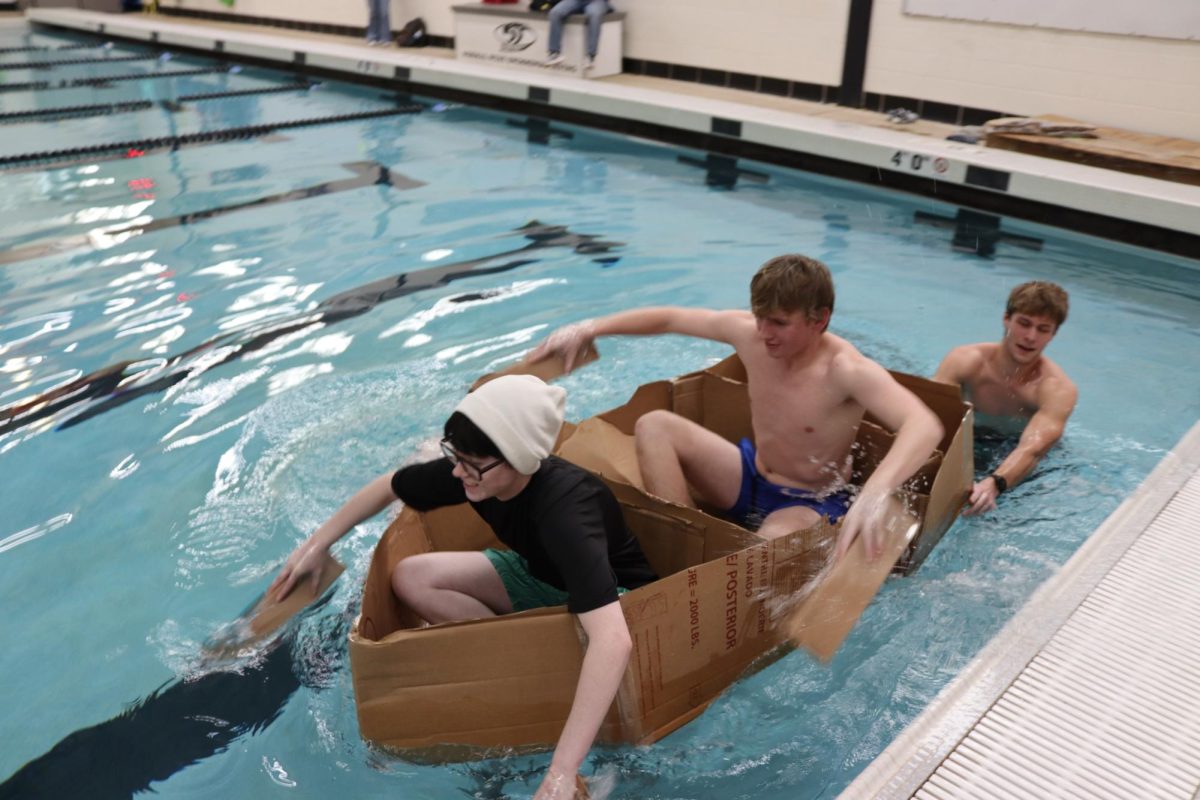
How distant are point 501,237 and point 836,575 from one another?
15.3ft

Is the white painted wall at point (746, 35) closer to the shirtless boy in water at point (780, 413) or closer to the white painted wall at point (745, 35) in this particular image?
the white painted wall at point (745, 35)

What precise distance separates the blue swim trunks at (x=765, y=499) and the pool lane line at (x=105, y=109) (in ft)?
31.6

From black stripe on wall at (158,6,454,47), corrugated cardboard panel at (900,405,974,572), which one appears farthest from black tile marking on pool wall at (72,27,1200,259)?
corrugated cardboard panel at (900,405,974,572)

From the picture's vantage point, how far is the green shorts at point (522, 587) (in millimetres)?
2412

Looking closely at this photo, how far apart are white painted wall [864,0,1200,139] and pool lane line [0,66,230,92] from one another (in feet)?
29.4

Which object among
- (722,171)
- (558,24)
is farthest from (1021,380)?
(558,24)

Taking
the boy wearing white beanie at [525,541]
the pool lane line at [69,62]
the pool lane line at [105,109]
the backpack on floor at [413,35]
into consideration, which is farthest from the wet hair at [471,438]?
the pool lane line at [69,62]

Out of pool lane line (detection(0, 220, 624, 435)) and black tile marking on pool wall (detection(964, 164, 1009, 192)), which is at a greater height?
black tile marking on pool wall (detection(964, 164, 1009, 192))

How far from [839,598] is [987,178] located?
5.34 m

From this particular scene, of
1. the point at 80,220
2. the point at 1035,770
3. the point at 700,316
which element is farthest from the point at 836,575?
the point at 80,220

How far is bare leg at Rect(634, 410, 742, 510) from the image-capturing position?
2943mm

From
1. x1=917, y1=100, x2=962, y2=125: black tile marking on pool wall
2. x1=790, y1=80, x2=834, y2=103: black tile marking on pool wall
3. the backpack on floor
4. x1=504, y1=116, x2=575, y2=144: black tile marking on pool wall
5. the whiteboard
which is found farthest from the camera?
the backpack on floor

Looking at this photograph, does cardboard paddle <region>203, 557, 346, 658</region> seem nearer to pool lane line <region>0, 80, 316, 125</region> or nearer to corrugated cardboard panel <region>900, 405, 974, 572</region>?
corrugated cardboard panel <region>900, 405, 974, 572</region>

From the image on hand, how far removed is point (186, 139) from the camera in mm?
9188
